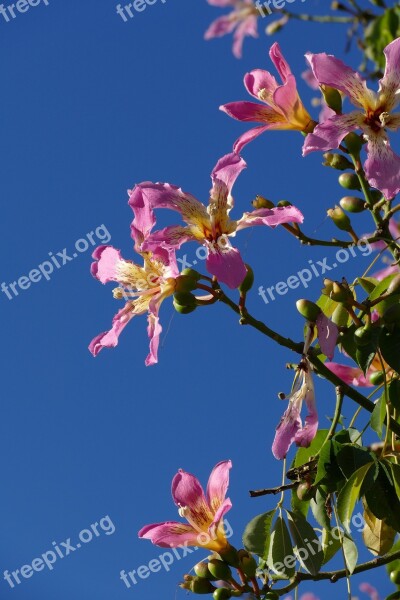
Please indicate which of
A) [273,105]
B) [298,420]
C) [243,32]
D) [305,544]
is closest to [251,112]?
[273,105]

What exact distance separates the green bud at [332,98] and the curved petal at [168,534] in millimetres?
898

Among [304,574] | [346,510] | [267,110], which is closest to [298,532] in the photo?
[304,574]

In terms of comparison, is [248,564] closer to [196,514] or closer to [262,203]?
[196,514]

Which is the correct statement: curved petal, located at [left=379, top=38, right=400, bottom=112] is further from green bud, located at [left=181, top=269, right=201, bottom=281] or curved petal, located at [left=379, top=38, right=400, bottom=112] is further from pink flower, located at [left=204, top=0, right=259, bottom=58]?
pink flower, located at [left=204, top=0, right=259, bottom=58]

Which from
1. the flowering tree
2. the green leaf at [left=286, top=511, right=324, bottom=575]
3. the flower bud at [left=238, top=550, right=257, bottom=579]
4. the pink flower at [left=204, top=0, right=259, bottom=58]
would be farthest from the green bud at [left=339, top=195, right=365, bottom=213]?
the pink flower at [left=204, top=0, right=259, bottom=58]

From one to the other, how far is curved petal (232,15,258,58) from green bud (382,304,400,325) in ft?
14.3

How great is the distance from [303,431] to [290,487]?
0.16 metres

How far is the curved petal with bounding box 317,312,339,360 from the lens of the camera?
62.6 inches

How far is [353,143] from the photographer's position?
1.71 m

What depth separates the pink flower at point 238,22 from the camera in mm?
5637

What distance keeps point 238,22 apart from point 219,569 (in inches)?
185

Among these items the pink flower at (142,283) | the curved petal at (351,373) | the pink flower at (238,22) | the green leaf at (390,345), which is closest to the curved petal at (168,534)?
the pink flower at (142,283)

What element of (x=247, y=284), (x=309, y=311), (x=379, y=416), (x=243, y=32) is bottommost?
(x=379, y=416)

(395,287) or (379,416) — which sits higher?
(395,287)
